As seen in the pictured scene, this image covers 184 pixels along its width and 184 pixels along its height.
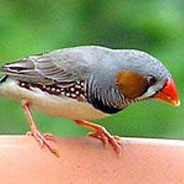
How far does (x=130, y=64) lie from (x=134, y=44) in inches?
42.1

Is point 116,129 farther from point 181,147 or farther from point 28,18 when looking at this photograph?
point 181,147

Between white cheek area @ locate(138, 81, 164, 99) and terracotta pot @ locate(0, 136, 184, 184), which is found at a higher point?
white cheek area @ locate(138, 81, 164, 99)

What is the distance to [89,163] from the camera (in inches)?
129

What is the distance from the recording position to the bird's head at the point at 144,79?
3441 millimetres

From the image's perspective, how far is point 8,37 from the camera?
4.38 metres

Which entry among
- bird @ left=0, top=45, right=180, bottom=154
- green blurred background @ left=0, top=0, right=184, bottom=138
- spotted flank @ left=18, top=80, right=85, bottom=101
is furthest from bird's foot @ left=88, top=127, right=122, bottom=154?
green blurred background @ left=0, top=0, right=184, bottom=138

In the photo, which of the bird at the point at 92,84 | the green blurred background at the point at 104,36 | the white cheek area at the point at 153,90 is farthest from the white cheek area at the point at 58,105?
the green blurred background at the point at 104,36

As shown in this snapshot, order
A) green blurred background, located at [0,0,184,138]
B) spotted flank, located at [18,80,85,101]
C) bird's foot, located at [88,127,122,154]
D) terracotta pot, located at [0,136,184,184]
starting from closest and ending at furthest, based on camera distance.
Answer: terracotta pot, located at [0,136,184,184]
bird's foot, located at [88,127,122,154]
spotted flank, located at [18,80,85,101]
green blurred background, located at [0,0,184,138]

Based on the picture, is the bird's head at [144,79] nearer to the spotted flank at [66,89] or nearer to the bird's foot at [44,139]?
the spotted flank at [66,89]

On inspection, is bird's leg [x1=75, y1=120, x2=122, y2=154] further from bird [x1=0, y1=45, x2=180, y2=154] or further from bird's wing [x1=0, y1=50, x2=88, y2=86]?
bird's wing [x1=0, y1=50, x2=88, y2=86]

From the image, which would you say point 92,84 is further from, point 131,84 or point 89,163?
point 89,163

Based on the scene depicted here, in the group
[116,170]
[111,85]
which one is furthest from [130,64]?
[116,170]

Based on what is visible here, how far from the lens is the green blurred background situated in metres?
4.35

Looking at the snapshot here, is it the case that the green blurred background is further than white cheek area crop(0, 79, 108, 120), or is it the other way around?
the green blurred background
